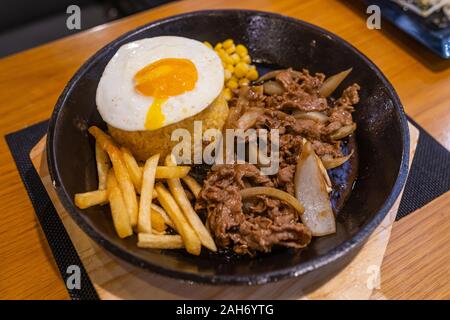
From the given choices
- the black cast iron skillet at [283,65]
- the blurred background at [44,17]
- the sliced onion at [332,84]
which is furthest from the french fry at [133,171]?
the blurred background at [44,17]

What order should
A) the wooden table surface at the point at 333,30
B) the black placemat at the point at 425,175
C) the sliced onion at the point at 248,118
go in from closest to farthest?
the wooden table surface at the point at 333,30 < the black placemat at the point at 425,175 < the sliced onion at the point at 248,118

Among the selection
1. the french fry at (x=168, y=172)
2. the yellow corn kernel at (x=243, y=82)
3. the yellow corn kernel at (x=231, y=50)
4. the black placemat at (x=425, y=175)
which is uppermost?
the yellow corn kernel at (x=231, y=50)

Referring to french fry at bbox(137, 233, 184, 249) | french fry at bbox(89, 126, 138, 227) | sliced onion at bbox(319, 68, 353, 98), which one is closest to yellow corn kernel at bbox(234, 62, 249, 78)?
sliced onion at bbox(319, 68, 353, 98)

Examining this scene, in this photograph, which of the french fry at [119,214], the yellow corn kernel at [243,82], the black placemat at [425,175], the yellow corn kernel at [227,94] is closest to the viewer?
the french fry at [119,214]

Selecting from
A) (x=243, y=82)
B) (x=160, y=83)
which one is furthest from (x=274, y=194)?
(x=243, y=82)

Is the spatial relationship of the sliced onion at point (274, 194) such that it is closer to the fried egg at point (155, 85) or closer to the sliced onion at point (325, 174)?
the sliced onion at point (325, 174)
